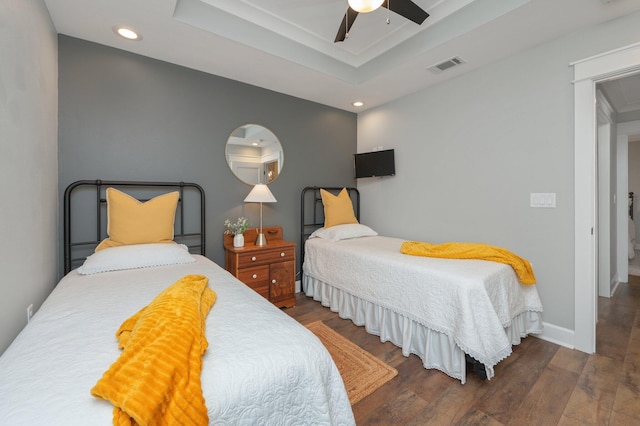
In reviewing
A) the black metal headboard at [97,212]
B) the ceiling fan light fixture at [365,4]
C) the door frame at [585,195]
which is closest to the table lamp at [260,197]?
the black metal headboard at [97,212]

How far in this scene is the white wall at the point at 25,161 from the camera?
4.03 feet

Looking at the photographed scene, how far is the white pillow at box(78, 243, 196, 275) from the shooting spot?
188 centimetres

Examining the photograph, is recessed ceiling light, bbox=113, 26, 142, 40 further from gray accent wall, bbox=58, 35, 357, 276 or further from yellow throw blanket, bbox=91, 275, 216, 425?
yellow throw blanket, bbox=91, 275, 216, 425

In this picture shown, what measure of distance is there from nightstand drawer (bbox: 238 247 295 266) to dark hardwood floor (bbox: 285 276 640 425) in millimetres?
1100

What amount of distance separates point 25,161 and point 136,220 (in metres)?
0.85

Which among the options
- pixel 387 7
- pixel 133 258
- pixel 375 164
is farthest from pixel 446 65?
pixel 133 258

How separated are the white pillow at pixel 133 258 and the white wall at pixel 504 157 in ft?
8.53

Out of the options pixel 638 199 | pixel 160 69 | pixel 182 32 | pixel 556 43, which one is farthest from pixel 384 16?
pixel 638 199

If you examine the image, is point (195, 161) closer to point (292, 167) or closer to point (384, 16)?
point (292, 167)

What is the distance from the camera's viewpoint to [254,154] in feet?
10.4

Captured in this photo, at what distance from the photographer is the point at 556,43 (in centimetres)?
225

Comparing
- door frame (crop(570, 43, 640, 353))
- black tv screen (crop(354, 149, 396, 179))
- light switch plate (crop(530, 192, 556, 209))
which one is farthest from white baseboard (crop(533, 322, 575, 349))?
black tv screen (crop(354, 149, 396, 179))

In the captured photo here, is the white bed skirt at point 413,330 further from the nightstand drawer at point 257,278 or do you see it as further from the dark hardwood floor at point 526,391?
the nightstand drawer at point 257,278

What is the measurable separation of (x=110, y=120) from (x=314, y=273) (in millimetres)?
2429
